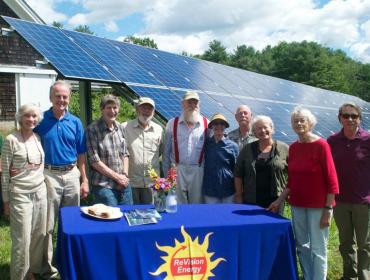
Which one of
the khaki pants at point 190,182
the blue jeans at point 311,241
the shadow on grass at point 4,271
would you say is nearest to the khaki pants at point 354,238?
the blue jeans at point 311,241

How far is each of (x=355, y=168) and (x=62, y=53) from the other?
16.2 feet

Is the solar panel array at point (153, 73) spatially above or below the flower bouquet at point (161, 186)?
above

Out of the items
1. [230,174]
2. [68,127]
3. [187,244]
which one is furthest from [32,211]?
[230,174]

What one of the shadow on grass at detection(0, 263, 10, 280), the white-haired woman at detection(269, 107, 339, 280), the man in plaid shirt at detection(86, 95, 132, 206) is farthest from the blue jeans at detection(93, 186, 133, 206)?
the white-haired woman at detection(269, 107, 339, 280)

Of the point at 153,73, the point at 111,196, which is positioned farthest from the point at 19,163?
the point at 153,73

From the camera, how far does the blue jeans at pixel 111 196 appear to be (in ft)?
14.9

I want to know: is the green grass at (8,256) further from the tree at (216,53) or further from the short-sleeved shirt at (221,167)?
the tree at (216,53)

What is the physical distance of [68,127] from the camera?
4.31m

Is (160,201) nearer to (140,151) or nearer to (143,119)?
(140,151)

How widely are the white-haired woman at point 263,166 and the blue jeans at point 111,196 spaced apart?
1354 millimetres

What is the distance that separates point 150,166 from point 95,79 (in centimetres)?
240

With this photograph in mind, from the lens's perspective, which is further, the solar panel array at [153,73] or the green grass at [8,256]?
the solar panel array at [153,73]

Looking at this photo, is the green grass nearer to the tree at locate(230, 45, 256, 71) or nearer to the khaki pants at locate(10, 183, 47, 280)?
the khaki pants at locate(10, 183, 47, 280)

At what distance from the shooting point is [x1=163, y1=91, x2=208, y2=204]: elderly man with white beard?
4883mm
